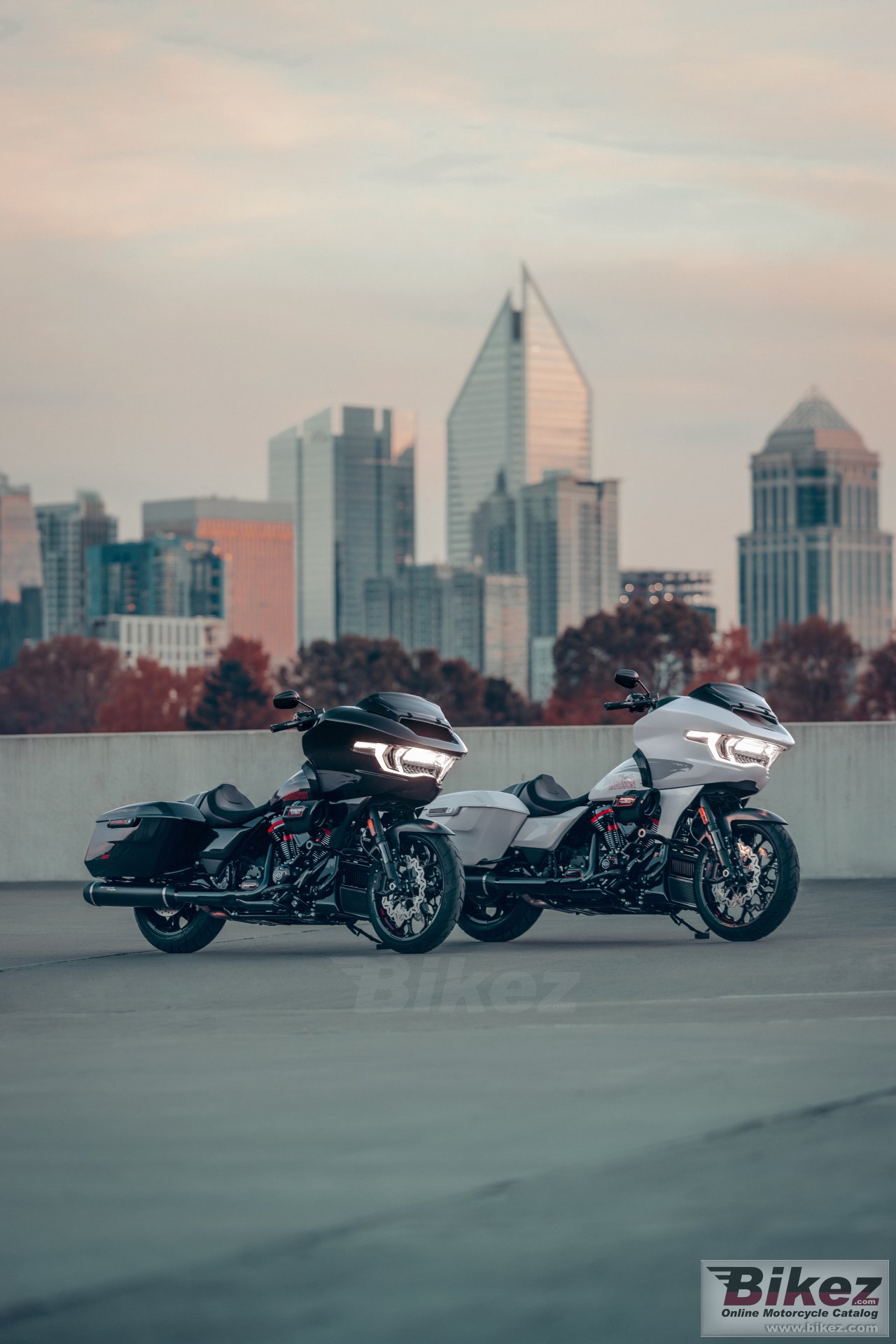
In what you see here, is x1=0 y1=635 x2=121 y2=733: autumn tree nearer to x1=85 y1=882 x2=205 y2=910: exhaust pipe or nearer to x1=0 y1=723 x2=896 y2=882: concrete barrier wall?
x1=0 y1=723 x2=896 y2=882: concrete barrier wall

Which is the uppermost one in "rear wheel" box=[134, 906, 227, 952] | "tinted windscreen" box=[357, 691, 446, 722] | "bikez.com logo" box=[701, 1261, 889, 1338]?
"tinted windscreen" box=[357, 691, 446, 722]

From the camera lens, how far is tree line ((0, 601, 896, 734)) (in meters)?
99.9

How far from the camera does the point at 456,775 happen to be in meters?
16.1

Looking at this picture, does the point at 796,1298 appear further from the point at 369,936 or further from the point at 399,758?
the point at 399,758

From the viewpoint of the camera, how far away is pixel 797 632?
4454 inches

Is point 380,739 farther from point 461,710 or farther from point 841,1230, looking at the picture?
point 461,710

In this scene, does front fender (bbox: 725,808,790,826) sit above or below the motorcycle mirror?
below

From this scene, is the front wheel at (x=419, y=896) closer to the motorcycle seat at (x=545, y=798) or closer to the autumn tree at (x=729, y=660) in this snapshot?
the motorcycle seat at (x=545, y=798)

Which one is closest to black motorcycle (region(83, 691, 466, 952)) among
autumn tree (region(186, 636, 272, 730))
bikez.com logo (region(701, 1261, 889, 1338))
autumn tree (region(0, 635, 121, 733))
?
bikez.com logo (region(701, 1261, 889, 1338))

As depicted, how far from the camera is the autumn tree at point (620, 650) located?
9862cm

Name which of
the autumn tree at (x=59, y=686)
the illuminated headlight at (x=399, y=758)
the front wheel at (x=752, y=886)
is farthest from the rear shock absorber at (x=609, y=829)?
the autumn tree at (x=59, y=686)

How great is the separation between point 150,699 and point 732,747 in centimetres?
11646

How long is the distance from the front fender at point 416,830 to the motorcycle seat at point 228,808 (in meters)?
0.89

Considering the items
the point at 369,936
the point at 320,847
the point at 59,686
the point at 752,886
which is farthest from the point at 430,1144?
Answer: the point at 59,686
